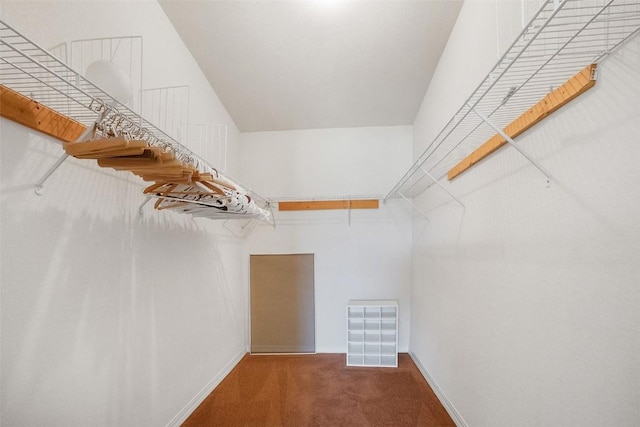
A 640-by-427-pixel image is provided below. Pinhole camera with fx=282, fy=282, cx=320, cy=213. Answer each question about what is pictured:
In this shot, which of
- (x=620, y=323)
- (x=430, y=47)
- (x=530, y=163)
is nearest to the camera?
(x=620, y=323)

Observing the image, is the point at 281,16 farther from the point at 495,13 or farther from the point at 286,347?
the point at 286,347

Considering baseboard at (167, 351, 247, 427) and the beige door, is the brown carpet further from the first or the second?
the beige door

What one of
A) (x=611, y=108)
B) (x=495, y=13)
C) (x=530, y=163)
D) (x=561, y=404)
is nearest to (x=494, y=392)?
(x=561, y=404)

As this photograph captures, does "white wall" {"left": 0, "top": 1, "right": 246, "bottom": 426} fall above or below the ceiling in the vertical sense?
below

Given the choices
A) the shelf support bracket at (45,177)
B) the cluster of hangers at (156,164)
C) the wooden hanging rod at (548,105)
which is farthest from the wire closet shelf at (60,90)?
the wooden hanging rod at (548,105)

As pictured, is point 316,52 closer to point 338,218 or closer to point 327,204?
point 327,204

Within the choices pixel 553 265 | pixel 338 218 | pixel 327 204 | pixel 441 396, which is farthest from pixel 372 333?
pixel 553 265

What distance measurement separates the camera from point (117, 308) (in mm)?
1477

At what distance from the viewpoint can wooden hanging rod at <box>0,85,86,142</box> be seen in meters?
0.96

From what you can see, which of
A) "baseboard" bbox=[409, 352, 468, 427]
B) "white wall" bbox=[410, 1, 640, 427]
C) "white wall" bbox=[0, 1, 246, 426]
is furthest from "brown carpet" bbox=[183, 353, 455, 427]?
"white wall" bbox=[410, 1, 640, 427]

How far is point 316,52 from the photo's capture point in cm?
231

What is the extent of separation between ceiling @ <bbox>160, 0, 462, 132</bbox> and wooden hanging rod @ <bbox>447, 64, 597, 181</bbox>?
1135mm

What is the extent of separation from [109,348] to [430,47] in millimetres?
2933

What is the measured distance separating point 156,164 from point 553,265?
1.52 metres
